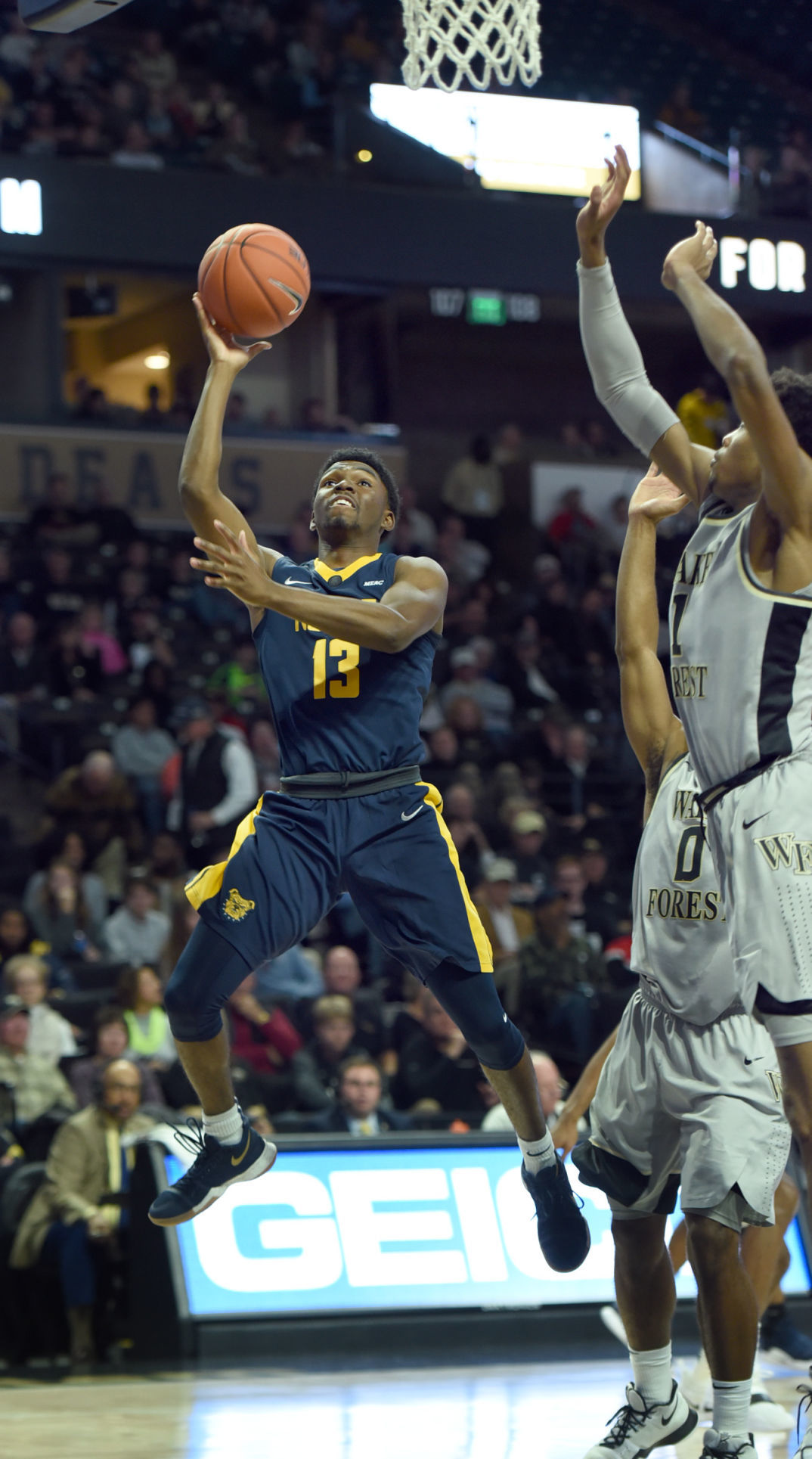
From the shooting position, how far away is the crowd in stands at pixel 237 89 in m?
15.5

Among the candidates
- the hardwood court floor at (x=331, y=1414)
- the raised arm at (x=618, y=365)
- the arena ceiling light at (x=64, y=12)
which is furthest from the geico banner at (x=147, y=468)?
the raised arm at (x=618, y=365)

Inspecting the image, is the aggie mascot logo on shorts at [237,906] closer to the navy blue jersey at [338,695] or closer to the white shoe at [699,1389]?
the navy blue jersey at [338,695]

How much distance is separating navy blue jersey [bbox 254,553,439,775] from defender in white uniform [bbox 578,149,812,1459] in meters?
1.01

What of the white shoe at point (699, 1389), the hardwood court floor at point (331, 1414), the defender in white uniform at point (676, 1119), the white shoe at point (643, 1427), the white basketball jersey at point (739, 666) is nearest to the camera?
the white basketball jersey at point (739, 666)

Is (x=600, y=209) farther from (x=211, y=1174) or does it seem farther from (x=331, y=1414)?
(x=331, y=1414)

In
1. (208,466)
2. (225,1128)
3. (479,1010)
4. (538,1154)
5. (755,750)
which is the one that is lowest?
(538,1154)

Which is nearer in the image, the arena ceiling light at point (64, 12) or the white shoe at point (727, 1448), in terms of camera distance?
the white shoe at point (727, 1448)

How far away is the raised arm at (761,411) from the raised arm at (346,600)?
4.02 ft

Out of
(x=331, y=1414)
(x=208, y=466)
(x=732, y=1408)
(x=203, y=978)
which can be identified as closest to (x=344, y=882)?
(x=203, y=978)

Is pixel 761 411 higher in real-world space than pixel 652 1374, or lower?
higher

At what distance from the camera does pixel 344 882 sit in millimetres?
5074

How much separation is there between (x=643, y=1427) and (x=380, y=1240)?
4009 millimetres

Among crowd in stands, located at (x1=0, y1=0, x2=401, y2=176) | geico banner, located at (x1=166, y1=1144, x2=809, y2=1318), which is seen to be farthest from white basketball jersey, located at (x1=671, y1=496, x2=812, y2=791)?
crowd in stands, located at (x1=0, y1=0, x2=401, y2=176)

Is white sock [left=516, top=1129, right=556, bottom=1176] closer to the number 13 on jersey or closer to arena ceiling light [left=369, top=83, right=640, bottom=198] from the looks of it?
the number 13 on jersey
